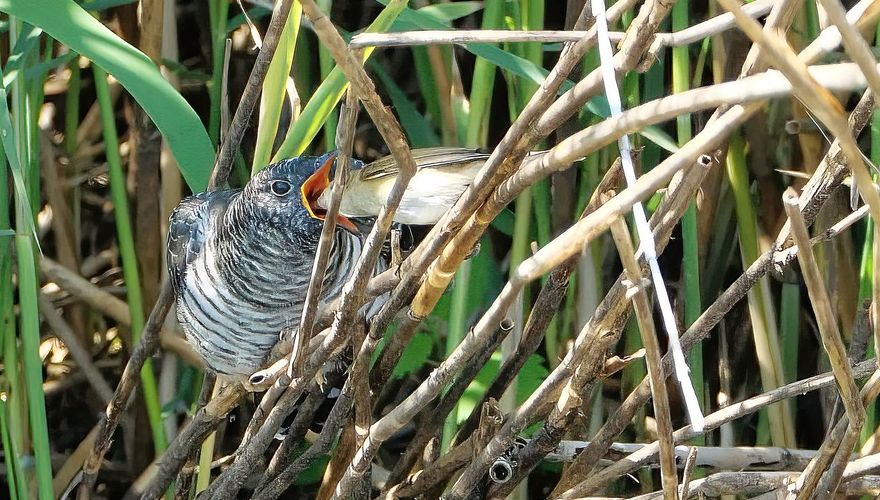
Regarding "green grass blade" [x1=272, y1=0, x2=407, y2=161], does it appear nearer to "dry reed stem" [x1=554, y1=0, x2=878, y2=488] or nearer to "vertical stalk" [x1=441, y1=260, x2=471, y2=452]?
"vertical stalk" [x1=441, y1=260, x2=471, y2=452]

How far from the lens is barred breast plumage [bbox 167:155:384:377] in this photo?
1.30 meters

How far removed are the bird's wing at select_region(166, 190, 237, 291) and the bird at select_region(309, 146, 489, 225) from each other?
0.72 feet

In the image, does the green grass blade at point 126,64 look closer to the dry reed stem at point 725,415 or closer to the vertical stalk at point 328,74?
the vertical stalk at point 328,74

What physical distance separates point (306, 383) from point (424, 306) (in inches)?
7.2

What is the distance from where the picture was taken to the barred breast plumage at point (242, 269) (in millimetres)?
1296

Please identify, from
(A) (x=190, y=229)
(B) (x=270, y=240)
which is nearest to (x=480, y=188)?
(B) (x=270, y=240)

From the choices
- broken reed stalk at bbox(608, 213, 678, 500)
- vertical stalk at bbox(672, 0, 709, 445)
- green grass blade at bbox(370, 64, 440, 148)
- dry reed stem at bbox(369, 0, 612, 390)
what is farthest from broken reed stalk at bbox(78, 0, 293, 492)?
broken reed stalk at bbox(608, 213, 678, 500)

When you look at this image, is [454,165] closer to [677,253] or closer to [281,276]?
[281,276]

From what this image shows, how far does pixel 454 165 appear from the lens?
1.18m

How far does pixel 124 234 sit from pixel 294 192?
35 cm

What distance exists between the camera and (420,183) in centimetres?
120

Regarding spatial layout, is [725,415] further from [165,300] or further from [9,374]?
[9,374]

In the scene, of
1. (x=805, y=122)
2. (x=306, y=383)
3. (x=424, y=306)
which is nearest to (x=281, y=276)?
(x=306, y=383)

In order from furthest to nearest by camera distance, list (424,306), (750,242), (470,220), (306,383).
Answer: (750,242)
(306,383)
(424,306)
(470,220)
